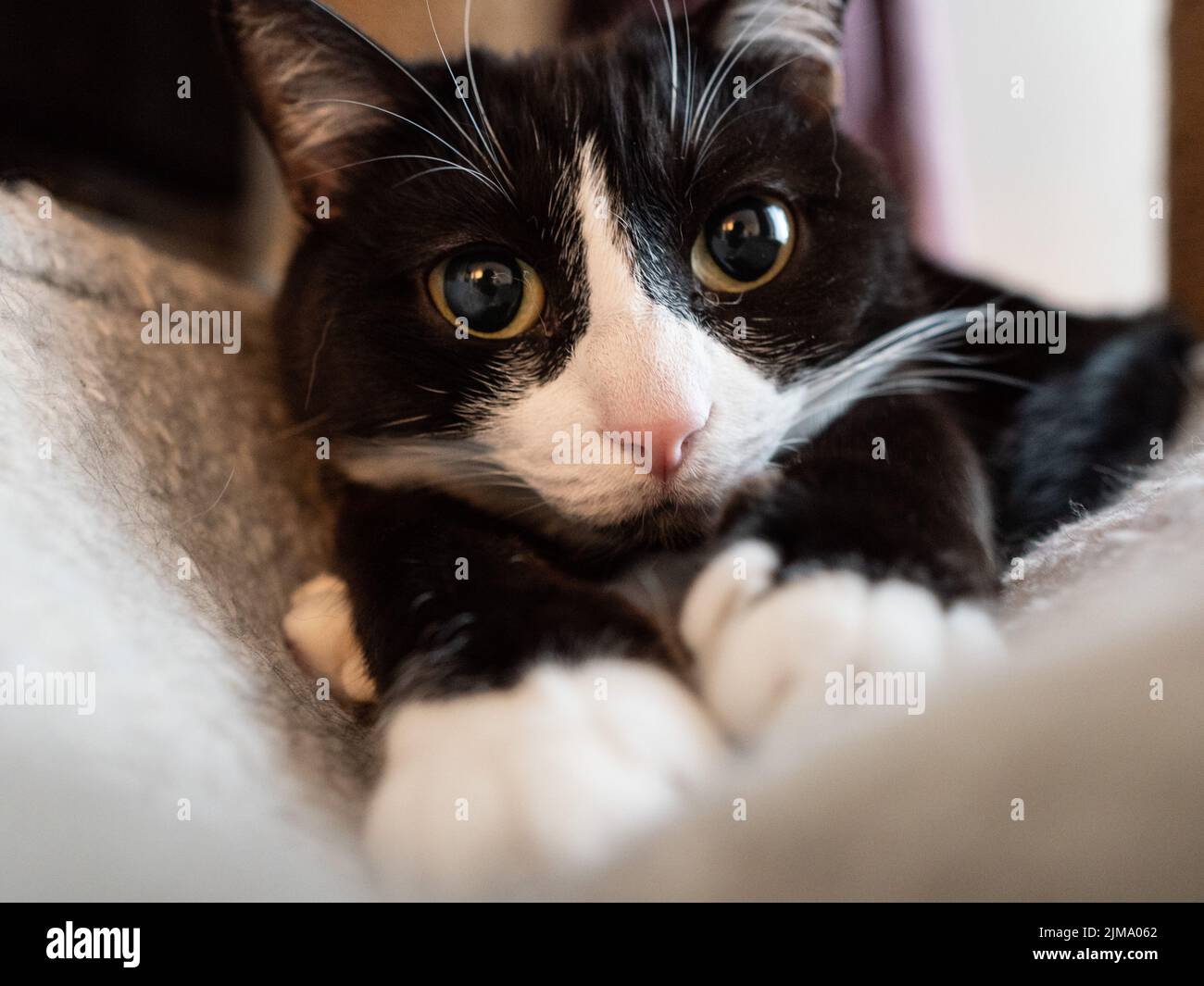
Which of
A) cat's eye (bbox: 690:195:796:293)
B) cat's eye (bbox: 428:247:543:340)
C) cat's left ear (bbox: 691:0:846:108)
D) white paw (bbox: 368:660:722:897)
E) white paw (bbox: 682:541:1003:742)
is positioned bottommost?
white paw (bbox: 368:660:722:897)

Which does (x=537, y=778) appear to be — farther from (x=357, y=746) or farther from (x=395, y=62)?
(x=395, y=62)

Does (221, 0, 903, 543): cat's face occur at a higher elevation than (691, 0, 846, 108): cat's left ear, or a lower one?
lower

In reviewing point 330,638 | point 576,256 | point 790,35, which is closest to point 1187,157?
point 790,35

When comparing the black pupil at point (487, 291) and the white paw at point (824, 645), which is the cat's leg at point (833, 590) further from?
the black pupil at point (487, 291)

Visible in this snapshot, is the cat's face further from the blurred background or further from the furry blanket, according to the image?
the blurred background

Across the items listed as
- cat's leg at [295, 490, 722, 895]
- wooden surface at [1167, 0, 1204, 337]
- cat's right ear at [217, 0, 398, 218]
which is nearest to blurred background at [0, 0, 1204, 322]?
wooden surface at [1167, 0, 1204, 337]

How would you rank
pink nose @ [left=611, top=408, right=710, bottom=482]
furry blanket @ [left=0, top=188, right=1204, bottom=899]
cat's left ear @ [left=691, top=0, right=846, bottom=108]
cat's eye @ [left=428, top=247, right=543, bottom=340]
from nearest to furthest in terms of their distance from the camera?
furry blanket @ [left=0, top=188, right=1204, bottom=899] → pink nose @ [left=611, top=408, right=710, bottom=482] → cat's eye @ [left=428, top=247, right=543, bottom=340] → cat's left ear @ [left=691, top=0, right=846, bottom=108]

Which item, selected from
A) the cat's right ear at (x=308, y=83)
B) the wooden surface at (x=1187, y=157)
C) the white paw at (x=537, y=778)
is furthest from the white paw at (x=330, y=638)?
the wooden surface at (x=1187, y=157)
